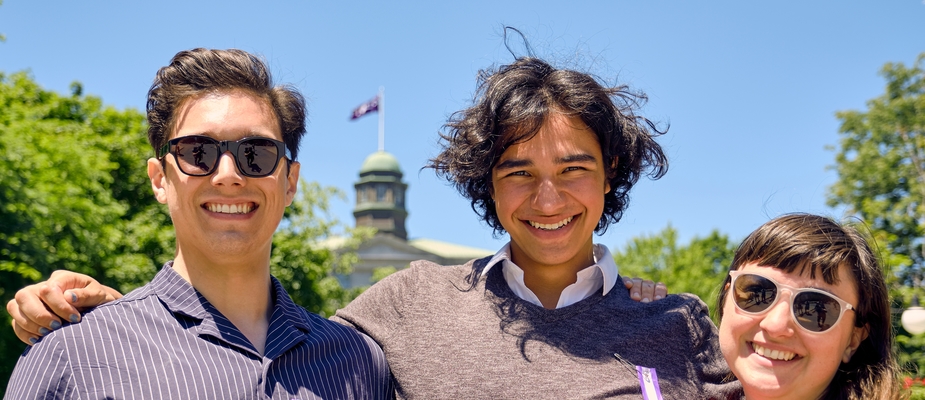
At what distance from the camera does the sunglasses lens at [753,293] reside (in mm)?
2945

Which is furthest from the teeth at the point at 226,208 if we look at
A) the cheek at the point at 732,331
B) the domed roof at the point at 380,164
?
the domed roof at the point at 380,164

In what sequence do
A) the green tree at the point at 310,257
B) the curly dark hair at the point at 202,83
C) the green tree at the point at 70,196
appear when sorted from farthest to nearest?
the green tree at the point at 310,257, the green tree at the point at 70,196, the curly dark hair at the point at 202,83

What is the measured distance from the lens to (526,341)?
11.4ft

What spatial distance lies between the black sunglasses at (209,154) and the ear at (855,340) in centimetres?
217

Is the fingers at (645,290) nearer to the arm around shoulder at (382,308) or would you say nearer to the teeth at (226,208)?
the arm around shoulder at (382,308)

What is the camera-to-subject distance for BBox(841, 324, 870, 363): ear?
2986 mm

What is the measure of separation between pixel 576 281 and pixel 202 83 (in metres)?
1.75

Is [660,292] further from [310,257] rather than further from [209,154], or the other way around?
[310,257]

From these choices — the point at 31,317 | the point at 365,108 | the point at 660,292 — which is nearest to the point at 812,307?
the point at 660,292

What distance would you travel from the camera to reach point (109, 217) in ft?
59.5

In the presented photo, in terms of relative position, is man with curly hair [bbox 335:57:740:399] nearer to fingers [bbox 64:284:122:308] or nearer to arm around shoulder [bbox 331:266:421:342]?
arm around shoulder [bbox 331:266:421:342]

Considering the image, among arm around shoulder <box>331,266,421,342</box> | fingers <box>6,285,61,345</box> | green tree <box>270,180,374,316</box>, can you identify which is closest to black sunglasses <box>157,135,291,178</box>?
fingers <box>6,285,61,345</box>

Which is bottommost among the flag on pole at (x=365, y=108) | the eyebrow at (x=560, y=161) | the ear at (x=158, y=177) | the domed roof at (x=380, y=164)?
the domed roof at (x=380, y=164)

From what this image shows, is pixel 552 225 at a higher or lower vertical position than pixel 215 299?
higher
